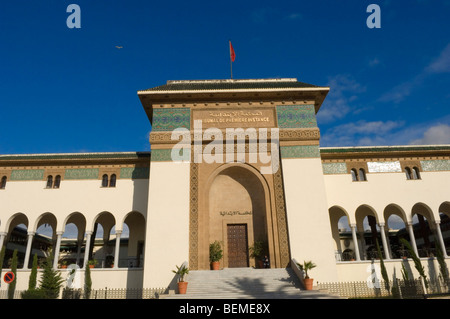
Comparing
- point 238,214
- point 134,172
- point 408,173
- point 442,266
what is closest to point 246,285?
point 238,214

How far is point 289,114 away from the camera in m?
17.6

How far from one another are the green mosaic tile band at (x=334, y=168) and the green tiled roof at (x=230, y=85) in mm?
4699

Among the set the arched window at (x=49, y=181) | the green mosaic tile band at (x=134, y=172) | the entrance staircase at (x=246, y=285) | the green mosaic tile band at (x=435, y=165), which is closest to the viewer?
the entrance staircase at (x=246, y=285)

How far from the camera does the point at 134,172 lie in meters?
18.7

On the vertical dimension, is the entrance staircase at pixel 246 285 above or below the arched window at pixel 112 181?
below

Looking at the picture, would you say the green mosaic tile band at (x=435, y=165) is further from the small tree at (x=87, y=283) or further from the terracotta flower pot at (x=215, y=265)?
the small tree at (x=87, y=283)

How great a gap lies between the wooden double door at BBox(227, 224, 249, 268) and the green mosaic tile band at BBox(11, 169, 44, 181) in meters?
11.4

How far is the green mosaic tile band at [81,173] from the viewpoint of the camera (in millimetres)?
18703

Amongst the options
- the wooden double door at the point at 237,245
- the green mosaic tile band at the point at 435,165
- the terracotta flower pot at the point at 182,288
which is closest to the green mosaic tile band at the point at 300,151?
the wooden double door at the point at 237,245

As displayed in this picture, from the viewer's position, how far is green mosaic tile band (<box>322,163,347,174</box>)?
61.9 feet

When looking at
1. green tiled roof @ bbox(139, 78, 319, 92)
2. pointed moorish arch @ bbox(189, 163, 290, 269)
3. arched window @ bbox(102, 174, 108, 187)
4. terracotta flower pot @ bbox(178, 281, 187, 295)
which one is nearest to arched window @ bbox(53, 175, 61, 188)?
arched window @ bbox(102, 174, 108, 187)

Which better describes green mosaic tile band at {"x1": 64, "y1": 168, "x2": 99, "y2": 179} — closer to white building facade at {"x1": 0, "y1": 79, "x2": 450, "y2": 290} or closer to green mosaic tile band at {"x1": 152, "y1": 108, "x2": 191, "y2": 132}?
white building facade at {"x1": 0, "y1": 79, "x2": 450, "y2": 290}
